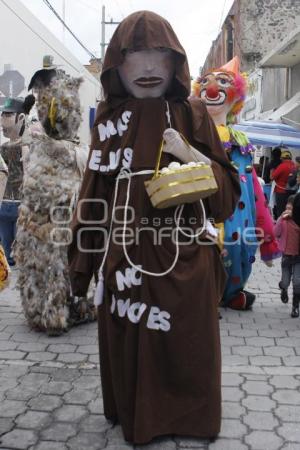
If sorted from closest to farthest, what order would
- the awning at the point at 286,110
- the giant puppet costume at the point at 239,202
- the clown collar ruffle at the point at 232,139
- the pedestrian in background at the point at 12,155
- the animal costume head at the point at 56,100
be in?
the animal costume head at the point at 56,100, the clown collar ruffle at the point at 232,139, the giant puppet costume at the point at 239,202, the pedestrian in background at the point at 12,155, the awning at the point at 286,110

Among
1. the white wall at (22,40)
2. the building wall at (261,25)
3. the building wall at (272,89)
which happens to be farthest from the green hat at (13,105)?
the building wall at (261,25)

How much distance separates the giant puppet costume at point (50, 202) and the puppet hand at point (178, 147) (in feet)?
6.29

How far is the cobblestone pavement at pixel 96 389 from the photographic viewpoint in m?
2.85

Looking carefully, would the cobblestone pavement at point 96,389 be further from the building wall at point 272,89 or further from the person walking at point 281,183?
the building wall at point 272,89

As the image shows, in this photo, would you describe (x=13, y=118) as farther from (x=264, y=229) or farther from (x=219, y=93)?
(x=264, y=229)

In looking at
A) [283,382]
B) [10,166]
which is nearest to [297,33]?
[10,166]

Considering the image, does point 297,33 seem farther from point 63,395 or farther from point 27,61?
point 63,395

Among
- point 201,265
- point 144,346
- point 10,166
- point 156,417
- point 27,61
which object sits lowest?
point 156,417

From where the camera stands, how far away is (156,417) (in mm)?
2740

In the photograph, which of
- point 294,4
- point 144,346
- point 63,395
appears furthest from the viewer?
point 294,4

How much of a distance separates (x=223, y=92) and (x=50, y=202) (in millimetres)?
1978

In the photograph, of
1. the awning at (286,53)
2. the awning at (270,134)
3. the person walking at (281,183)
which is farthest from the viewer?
the awning at (286,53)

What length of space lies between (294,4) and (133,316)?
25.5m

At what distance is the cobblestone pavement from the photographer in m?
2.85
